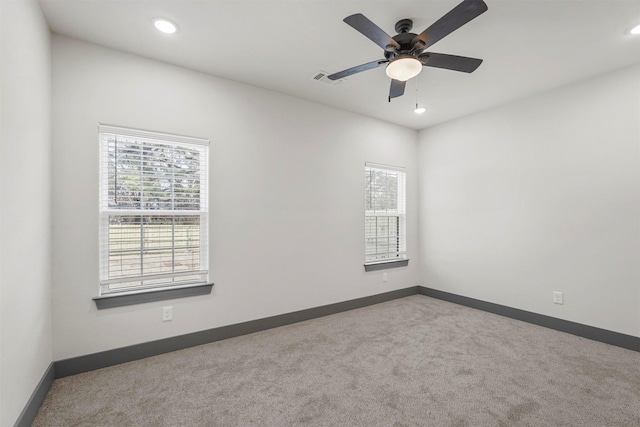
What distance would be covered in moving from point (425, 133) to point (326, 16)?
3218mm

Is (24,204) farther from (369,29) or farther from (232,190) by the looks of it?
(369,29)

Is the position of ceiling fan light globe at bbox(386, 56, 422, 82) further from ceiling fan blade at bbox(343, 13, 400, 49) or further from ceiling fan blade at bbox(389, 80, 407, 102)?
ceiling fan blade at bbox(389, 80, 407, 102)

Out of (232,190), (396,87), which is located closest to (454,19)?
(396,87)

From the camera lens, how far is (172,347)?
280 cm

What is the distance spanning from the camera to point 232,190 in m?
3.17

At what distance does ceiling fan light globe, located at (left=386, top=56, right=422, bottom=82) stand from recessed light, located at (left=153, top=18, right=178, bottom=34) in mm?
1714

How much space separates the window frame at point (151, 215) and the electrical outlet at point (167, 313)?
11cm

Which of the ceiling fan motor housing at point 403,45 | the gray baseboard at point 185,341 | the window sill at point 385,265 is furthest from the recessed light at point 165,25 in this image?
the window sill at point 385,265

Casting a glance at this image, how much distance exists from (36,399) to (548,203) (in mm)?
4990

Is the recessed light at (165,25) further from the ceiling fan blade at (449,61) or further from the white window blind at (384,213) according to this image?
the white window blind at (384,213)

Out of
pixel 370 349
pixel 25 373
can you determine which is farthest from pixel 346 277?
pixel 25 373

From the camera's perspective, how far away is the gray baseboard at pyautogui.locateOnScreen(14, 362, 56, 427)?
1728mm

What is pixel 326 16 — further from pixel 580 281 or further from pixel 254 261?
pixel 580 281

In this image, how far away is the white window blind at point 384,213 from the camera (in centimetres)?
438
